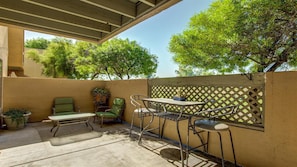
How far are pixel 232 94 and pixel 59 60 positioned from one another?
1495cm

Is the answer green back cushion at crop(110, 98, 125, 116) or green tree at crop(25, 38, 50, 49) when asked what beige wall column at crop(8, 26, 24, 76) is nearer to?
green back cushion at crop(110, 98, 125, 116)

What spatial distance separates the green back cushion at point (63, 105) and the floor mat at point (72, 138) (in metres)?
1.55

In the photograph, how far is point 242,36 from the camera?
203 inches

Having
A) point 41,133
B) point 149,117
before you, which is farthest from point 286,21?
point 41,133

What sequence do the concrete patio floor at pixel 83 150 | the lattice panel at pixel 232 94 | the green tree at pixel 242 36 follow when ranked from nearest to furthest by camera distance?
1. the lattice panel at pixel 232 94
2. the concrete patio floor at pixel 83 150
3. the green tree at pixel 242 36

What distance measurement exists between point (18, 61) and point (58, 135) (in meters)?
8.08

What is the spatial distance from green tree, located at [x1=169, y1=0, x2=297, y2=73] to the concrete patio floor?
4088 millimetres

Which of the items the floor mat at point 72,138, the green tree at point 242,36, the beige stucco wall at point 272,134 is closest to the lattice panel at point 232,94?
the beige stucco wall at point 272,134

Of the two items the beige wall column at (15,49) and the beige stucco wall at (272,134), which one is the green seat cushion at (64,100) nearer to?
the beige stucco wall at (272,134)

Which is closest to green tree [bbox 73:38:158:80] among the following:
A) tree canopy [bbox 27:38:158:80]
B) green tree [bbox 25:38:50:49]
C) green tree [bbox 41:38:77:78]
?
tree canopy [bbox 27:38:158:80]

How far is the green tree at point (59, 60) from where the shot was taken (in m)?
14.2

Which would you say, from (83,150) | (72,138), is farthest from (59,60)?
(83,150)

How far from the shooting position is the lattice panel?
247 centimetres

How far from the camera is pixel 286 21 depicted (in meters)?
4.27
